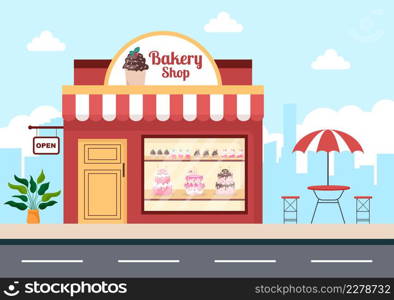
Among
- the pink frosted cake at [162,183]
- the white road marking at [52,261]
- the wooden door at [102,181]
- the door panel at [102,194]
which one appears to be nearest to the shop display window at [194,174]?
the pink frosted cake at [162,183]

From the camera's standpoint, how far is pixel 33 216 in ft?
67.6

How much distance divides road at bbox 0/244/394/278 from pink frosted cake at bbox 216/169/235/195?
416 centimetres

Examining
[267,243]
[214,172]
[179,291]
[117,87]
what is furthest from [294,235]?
[117,87]

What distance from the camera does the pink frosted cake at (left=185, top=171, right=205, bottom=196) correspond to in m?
20.8

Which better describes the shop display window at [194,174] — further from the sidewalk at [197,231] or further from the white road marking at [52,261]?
the white road marking at [52,261]

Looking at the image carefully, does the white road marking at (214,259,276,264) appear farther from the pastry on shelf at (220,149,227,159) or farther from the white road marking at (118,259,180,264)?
the pastry on shelf at (220,149,227,159)

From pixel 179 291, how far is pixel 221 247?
1.15 m

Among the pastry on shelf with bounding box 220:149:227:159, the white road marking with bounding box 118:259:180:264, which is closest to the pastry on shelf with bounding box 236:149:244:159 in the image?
the pastry on shelf with bounding box 220:149:227:159

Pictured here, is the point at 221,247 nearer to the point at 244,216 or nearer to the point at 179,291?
the point at 179,291

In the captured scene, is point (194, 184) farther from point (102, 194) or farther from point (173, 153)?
point (102, 194)

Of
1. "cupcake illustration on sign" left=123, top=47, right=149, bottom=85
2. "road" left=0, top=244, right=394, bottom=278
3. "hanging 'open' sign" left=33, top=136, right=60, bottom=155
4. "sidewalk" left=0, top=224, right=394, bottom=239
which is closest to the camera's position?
"road" left=0, top=244, right=394, bottom=278

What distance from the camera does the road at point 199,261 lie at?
16.3m

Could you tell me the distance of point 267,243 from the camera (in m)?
16.8

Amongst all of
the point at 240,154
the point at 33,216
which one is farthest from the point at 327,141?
the point at 33,216
